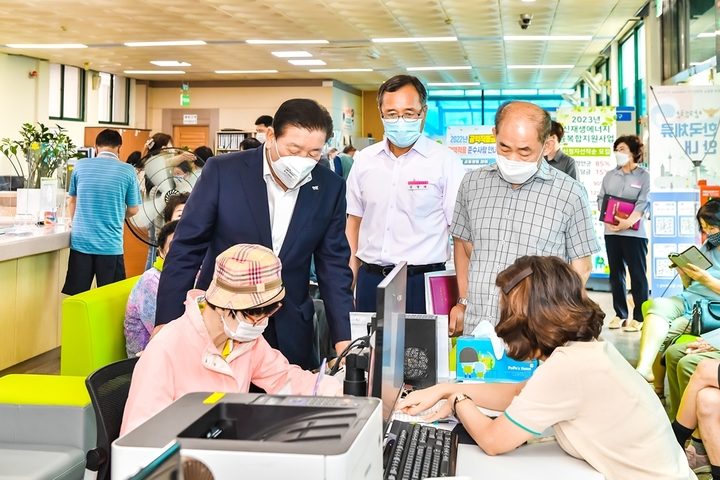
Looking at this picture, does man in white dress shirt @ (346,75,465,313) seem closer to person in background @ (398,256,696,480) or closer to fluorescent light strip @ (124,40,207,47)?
person in background @ (398,256,696,480)

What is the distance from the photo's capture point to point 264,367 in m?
2.21

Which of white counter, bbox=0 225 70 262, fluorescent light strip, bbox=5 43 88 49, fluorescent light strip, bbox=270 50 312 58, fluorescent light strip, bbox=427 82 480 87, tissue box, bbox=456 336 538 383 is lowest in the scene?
tissue box, bbox=456 336 538 383

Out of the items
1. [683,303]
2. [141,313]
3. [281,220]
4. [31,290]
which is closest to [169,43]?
[31,290]

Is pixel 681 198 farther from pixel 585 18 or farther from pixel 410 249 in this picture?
pixel 585 18

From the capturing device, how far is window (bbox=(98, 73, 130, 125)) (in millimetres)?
15727

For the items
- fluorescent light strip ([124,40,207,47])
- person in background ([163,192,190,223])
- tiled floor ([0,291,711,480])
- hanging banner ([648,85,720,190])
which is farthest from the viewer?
fluorescent light strip ([124,40,207,47])

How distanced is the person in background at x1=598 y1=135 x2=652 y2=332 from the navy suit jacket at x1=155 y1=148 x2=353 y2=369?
5046 mm

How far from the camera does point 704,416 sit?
10.9 ft

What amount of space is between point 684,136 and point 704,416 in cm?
320

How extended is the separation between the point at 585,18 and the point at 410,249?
25.9 feet

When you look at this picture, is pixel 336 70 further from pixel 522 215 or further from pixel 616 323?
pixel 522 215

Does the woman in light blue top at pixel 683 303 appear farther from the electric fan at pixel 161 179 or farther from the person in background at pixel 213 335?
the person in background at pixel 213 335

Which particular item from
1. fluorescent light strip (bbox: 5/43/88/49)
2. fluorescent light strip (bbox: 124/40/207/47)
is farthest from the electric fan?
fluorescent light strip (bbox: 5/43/88/49)

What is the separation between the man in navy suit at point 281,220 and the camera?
2.40 meters
